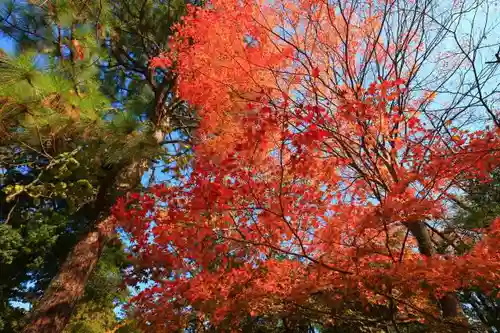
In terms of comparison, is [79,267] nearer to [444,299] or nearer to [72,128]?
[72,128]

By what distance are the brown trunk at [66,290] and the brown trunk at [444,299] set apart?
4.12 m

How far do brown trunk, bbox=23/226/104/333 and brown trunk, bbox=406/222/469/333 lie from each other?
412 centimetres

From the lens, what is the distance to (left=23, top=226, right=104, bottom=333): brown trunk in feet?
12.8

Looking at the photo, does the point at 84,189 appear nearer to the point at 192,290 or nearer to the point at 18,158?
the point at 18,158

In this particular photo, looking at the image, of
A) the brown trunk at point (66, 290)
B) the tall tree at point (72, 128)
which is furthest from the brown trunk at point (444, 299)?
the brown trunk at point (66, 290)

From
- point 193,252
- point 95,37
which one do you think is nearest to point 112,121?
point 95,37

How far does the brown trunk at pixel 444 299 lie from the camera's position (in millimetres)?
3370

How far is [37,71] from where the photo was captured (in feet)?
10.4

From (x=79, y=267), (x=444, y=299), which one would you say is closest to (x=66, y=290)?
(x=79, y=267)

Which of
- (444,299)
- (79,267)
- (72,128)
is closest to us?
(444,299)

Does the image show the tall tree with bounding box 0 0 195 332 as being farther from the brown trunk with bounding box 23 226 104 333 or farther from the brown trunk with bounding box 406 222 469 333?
the brown trunk with bounding box 406 222 469 333

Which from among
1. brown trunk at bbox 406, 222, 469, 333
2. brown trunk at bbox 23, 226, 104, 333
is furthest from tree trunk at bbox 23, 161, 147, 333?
brown trunk at bbox 406, 222, 469, 333

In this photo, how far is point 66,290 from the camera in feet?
14.1

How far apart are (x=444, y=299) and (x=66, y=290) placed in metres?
4.49
